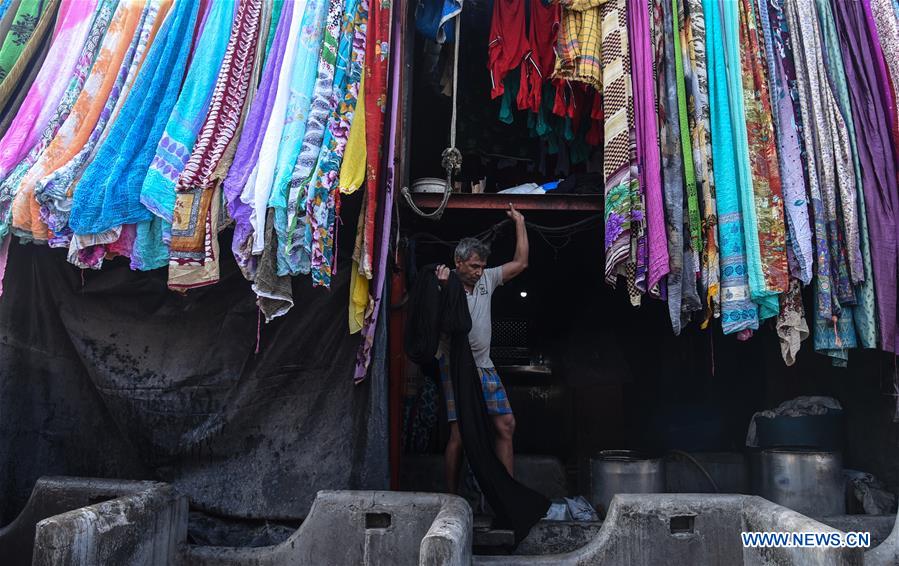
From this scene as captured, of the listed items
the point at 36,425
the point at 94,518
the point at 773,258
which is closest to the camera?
the point at 94,518

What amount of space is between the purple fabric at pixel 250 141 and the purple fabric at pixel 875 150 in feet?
13.3

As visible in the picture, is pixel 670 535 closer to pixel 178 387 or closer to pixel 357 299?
pixel 357 299

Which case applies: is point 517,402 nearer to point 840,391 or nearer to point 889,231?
point 840,391

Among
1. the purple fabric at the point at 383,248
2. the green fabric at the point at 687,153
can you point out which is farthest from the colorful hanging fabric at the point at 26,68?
the green fabric at the point at 687,153

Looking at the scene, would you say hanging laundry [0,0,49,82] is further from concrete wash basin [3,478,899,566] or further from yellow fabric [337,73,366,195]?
concrete wash basin [3,478,899,566]

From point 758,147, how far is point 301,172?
119 inches

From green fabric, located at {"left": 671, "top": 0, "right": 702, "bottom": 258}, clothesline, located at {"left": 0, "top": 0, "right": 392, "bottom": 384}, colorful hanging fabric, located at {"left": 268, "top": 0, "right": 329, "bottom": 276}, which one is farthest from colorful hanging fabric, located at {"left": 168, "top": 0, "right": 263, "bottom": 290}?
green fabric, located at {"left": 671, "top": 0, "right": 702, "bottom": 258}

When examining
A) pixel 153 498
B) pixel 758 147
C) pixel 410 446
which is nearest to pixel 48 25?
pixel 153 498

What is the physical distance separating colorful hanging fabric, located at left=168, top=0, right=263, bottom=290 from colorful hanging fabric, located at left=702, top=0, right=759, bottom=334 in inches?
127

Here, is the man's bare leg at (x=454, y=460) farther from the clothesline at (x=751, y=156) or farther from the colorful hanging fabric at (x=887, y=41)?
the colorful hanging fabric at (x=887, y=41)

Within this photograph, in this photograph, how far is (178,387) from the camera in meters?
4.18

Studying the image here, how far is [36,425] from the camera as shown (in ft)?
13.6

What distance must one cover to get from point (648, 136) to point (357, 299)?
2216mm

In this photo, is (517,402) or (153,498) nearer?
(153,498)
